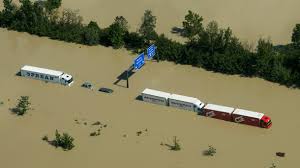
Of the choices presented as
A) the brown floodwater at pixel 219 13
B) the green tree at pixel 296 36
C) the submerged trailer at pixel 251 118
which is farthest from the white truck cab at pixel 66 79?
the green tree at pixel 296 36

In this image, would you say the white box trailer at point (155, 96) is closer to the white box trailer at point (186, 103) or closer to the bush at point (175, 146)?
the white box trailer at point (186, 103)

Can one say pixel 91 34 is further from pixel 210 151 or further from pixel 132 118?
pixel 210 151

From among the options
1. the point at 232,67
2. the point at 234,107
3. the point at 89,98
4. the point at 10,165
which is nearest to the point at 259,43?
the point at 232,67

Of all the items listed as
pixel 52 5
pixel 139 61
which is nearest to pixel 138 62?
pixel 139 61

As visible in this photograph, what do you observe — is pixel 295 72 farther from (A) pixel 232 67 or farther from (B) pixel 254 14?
(B) pixel 254 14

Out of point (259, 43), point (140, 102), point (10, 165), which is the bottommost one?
point (10, 165)

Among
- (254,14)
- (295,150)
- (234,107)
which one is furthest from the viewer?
(254,14)
